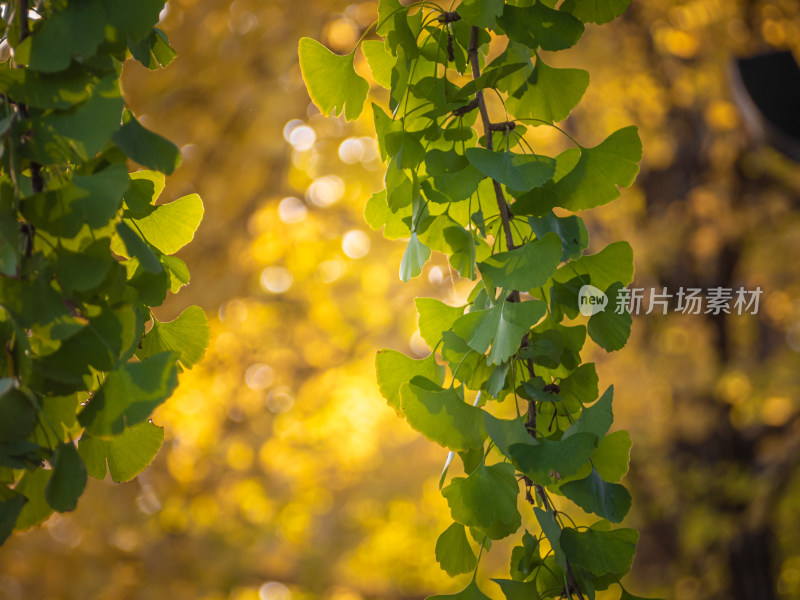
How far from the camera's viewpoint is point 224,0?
6.20ft

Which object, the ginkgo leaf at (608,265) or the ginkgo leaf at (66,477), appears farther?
the ginkgo leaf at (608,265)

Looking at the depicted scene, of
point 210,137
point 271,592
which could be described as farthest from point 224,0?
point 271,592

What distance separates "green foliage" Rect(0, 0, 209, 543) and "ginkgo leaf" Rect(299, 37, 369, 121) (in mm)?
142

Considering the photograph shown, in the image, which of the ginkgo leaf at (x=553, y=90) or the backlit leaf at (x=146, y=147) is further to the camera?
the ginkgo leaf at (x=553, y=90)

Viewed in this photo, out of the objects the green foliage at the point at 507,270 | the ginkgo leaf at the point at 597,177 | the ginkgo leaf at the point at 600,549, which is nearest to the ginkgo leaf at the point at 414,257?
the green foliage at the point at 507,270

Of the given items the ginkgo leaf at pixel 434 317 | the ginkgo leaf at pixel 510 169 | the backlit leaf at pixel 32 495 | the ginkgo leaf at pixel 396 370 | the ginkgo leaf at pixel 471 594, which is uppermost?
the ginkgo leaf at pixel 510 169

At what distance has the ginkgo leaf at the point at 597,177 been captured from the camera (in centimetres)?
49

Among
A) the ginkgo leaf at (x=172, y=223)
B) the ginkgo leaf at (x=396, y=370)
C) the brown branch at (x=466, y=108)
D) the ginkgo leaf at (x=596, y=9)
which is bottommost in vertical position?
the ginkgo leaf at (x=396, y=370)

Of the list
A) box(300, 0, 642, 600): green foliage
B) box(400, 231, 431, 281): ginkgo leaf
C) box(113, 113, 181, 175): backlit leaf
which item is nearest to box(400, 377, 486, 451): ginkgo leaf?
box(300, 0, 642, 600): green foliage

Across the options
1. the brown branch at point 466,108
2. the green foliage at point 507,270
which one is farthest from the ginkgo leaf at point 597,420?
the brown branch at point 466,108

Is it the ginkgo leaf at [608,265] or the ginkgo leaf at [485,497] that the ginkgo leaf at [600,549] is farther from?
the ginkgo leaf at [608,265]

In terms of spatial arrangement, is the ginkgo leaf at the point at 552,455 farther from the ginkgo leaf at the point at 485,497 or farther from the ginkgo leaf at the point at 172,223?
the ginkgo leaf at the point at 172,223

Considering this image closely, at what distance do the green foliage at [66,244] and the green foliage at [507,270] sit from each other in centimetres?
16

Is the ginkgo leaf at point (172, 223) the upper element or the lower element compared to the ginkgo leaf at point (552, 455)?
upper
